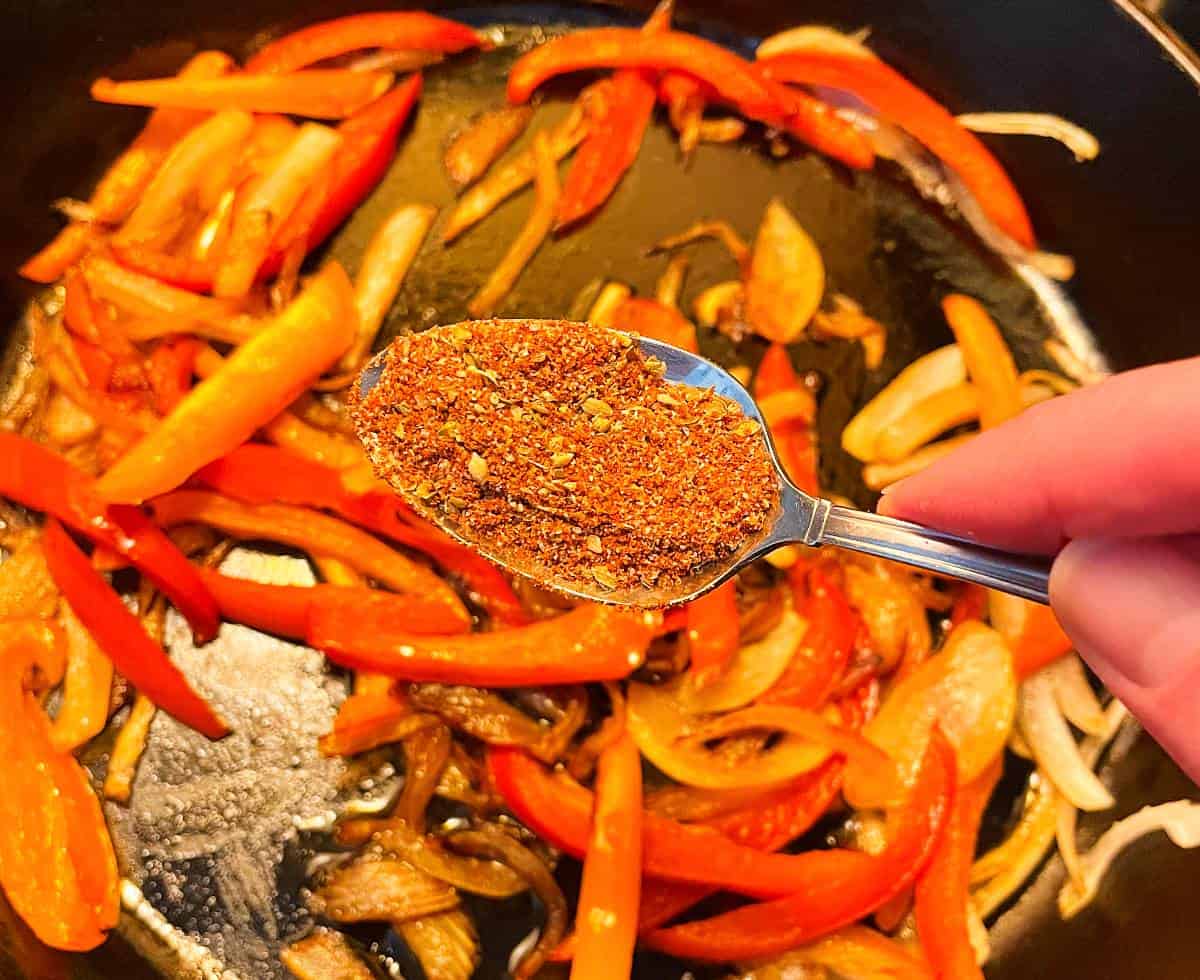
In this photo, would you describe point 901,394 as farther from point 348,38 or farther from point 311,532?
point 348,38

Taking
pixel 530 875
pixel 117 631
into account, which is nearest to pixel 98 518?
pixel 117 631

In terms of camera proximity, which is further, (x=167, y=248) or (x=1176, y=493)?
(x=167, y=248)

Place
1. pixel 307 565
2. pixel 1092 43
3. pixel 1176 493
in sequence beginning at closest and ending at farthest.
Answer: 1. pixel 1176 493
2. pixel 307 565
3. pixel 1092 43

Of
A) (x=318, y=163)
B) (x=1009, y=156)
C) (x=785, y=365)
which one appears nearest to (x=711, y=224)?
Result: (x=785, y=365)

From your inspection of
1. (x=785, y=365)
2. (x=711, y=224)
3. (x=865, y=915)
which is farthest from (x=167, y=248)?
(x=865, y=915)

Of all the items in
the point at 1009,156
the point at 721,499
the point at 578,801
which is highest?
the point at 1009,156

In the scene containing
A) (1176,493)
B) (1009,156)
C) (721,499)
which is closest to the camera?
(1176,493)

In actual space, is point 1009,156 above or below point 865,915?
above

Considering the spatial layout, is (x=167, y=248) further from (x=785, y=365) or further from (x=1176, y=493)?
(x=1176, y=493)
